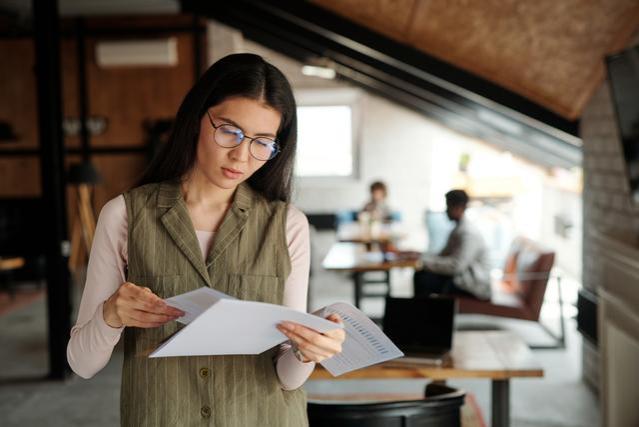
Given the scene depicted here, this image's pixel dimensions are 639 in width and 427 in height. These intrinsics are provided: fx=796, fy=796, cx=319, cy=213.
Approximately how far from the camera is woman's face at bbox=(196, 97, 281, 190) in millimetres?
1601

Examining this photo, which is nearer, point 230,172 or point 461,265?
point 230,172

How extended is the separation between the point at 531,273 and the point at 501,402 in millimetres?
3263

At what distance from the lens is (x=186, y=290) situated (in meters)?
1.59

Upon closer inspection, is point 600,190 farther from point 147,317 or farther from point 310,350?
point 147,317

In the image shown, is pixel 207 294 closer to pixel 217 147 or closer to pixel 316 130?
pixel 217 147

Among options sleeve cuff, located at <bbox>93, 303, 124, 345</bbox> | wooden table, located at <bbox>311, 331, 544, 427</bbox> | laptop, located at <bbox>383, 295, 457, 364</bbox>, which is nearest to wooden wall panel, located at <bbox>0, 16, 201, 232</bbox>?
laptop, located at <bbox>383, 295, 457, 364</bbox>

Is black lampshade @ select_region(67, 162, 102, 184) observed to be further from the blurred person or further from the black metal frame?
the blurred person

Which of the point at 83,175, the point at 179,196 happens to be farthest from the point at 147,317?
the point at 83,175

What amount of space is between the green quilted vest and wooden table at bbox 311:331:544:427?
4.54 feet

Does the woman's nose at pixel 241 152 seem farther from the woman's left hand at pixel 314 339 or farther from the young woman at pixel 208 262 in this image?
the woman's left hand at pixel 314 339

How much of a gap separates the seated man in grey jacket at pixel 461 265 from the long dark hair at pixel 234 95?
13.9 ft

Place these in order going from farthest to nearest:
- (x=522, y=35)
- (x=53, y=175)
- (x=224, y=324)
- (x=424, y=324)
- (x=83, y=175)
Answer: (x=83, y=175) → (x=53, y=175) → (x=522, y=35) → (x=424, y=324) → (x=224, y=324)

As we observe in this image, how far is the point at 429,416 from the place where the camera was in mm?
2316

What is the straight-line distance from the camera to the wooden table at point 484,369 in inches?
115
